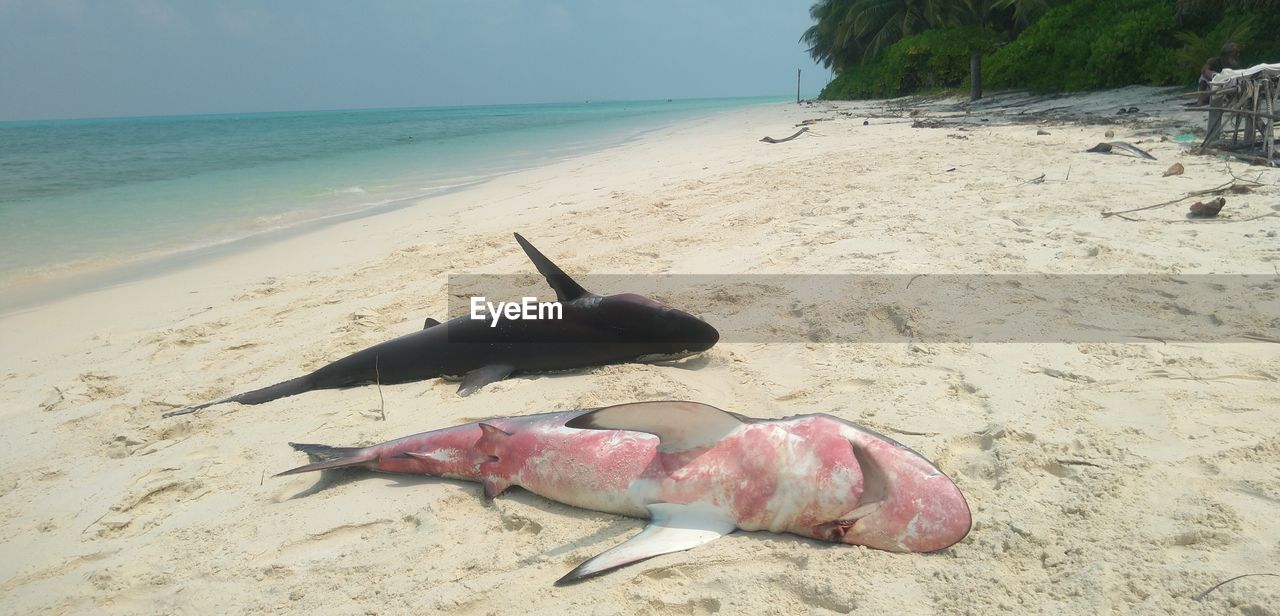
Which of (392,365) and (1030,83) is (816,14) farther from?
(392,365)

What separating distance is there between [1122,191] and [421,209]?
8.97 metres

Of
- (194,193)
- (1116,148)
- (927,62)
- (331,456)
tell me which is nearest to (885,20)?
(927,62)

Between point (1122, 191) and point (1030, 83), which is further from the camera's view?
point (1030, 83)

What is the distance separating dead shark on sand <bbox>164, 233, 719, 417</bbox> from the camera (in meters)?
3.78

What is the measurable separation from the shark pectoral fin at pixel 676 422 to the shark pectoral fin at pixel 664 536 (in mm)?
218

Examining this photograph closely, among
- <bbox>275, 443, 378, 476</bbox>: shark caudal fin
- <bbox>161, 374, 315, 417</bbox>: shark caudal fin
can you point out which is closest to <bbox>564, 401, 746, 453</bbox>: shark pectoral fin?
<bbox>275, 443, 378, 476</bbox>: shark caudal fin

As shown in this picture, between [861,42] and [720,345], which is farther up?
[861,42]

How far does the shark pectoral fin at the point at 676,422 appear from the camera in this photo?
2.24 meters

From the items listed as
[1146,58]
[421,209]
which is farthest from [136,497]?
[1146,58]

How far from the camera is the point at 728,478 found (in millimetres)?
2236

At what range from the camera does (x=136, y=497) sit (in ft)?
9.66

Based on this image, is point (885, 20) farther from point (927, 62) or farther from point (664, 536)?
point (664, 536)

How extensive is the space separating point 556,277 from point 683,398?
41.6 inches

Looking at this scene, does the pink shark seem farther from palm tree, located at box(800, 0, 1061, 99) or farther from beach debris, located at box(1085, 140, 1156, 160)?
palm tree, located at box(800, 0, 1061, 99)
